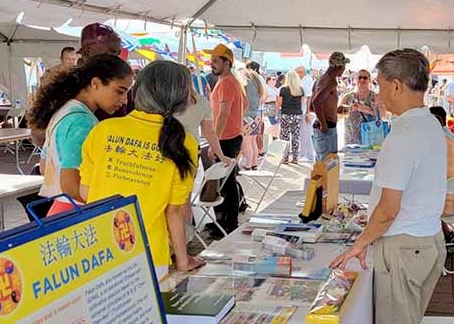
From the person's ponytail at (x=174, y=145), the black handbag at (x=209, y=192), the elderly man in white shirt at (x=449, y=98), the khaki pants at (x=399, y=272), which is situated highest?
the person's ponytail at (x=174, y=145)

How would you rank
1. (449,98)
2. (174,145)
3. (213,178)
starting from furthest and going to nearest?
1. (449,98)
2. (213,178)
3. (174,145)

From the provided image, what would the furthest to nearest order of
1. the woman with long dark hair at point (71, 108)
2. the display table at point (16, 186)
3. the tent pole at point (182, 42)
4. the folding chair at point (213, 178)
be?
the tent pole at point (182, 42), the folding chair at point (213, 178), the display table at point (16, 186), the woman with long dark hair at point (71, 108)

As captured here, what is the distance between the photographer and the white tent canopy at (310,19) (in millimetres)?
4807

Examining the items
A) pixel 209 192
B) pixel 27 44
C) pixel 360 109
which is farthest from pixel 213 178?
pixel 27 44

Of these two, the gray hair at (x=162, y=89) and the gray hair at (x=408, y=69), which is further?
the gray hair at (x=408, y=69)

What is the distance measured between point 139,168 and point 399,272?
881 millimetres

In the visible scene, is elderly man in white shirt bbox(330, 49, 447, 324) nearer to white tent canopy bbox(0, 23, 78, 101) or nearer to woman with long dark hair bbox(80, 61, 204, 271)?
woman with long dark hair bbox(80, 61, 204, 271)

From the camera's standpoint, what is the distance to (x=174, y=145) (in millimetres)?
1817

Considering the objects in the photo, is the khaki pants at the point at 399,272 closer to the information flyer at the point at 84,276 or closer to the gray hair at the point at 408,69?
the gray hair at the point at 408,69

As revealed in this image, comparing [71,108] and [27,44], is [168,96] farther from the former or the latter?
[27,44]

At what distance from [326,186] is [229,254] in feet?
2.47

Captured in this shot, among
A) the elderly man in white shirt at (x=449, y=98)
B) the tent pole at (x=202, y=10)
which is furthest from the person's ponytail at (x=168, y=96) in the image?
the elderly man in white shirt at (x=449, y=98)

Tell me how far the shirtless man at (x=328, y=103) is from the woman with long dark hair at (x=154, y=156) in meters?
3.91

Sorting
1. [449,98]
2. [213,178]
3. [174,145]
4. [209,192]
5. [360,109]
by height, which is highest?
[174,145]
